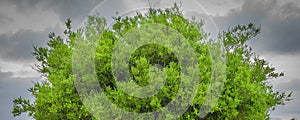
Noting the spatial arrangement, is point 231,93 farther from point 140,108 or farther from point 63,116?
point 63,116

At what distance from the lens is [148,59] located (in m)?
19.0

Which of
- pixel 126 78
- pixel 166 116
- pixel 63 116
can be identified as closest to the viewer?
pixel 166 116

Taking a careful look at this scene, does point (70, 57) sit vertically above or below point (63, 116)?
above

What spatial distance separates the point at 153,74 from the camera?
17.0 metres

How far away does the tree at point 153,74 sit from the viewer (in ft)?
57.6

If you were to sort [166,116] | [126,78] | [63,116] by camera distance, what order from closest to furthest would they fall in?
[166,116] < [126,78] < [63,116]

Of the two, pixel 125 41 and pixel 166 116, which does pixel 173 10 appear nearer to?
pixel 125 41

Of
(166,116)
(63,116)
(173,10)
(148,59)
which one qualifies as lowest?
(166,116)

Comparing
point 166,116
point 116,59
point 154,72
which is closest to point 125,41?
point 116,59

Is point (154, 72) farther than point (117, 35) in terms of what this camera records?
No

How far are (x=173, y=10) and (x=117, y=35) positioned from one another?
136 inches

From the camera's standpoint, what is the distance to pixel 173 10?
70.7 feet

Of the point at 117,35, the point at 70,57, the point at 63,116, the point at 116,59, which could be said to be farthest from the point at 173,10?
the point at 63,116

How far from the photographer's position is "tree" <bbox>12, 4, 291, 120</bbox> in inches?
691
